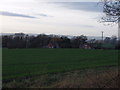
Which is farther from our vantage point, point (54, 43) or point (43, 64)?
point (54, 43)

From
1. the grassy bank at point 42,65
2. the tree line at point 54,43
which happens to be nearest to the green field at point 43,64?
the grassy bank at point 42,65

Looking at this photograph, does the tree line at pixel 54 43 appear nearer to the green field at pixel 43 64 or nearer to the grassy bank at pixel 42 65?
the green field at pixel 43 64

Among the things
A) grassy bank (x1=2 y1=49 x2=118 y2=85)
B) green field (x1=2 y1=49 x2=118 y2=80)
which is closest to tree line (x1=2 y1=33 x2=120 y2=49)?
green field (x1=2 y1=49 x2=118 y2=80)

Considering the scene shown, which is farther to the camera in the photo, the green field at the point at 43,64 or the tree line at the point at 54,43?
the tree line at the point at 54,43

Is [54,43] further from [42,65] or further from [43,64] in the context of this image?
[42,65]

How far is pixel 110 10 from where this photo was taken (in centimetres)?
787

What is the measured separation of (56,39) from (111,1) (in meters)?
48.8

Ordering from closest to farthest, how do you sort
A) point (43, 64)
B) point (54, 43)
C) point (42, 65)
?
point (42, 65), point (43, 64), point (54, 43)

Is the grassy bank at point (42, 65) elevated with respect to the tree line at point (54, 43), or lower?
lower

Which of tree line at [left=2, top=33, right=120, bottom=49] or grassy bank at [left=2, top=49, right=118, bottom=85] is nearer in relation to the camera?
grassy bank at [left=2, top=49, right=118, bottom=85]

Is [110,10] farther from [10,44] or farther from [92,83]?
[10,44]

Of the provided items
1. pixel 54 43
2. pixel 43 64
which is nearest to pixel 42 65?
pixel 43 64

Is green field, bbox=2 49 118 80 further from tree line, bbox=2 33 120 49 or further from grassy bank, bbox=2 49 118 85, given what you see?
tree line, bbox=2 33 120 49

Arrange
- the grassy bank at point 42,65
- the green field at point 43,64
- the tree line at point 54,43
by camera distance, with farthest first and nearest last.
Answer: the tree line at point 54,43 < the green field at point 43,64 < the grassy bank at point 42,65
